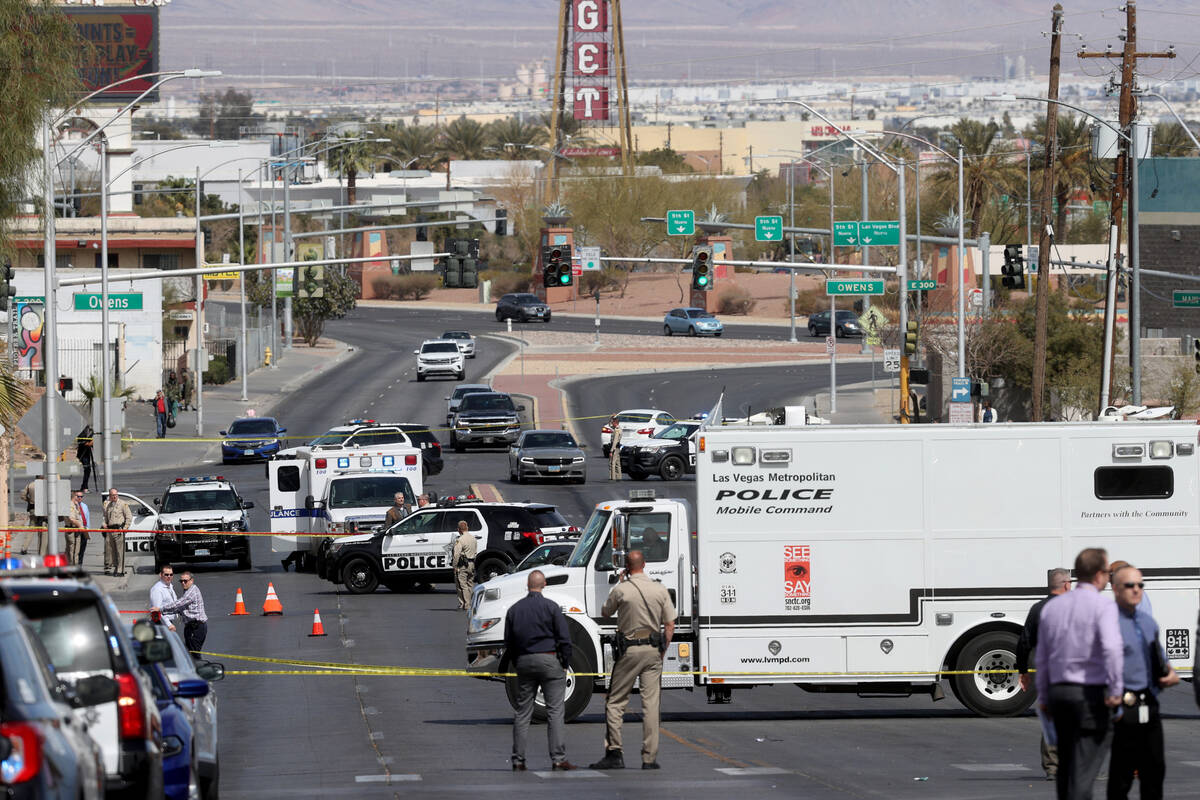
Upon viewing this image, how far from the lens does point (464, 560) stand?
28766 millimetres

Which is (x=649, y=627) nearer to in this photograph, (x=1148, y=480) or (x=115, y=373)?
(x=1148, y=480)

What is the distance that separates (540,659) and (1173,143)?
119320 millimetres

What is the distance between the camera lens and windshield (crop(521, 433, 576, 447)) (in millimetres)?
49406

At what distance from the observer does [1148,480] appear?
18969mm

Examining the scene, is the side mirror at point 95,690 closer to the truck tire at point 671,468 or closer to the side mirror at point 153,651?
the side mirror at point 153,651

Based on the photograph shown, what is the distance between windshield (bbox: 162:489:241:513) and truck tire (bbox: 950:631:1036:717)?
21.8m

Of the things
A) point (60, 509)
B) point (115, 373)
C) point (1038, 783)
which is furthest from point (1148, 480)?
point (115, 373)

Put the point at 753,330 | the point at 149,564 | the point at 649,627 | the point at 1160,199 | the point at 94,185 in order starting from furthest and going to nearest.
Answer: the point at 94,185 → the point at 753,330 → the point at 1160,199 → the point at 149,564 → the point at 649,627

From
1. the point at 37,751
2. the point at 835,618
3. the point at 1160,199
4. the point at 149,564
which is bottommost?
the point at 149,564

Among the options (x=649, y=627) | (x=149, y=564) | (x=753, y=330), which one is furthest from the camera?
(x=753, y=330)

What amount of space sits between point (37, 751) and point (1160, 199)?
68990 mm

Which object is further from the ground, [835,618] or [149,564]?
[835,618]

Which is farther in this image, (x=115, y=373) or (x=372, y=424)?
(x=115, y=373)

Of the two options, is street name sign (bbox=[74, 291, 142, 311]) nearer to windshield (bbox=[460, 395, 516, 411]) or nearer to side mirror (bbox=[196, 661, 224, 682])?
windshield (bbox=[460, 395, 516, 411])
